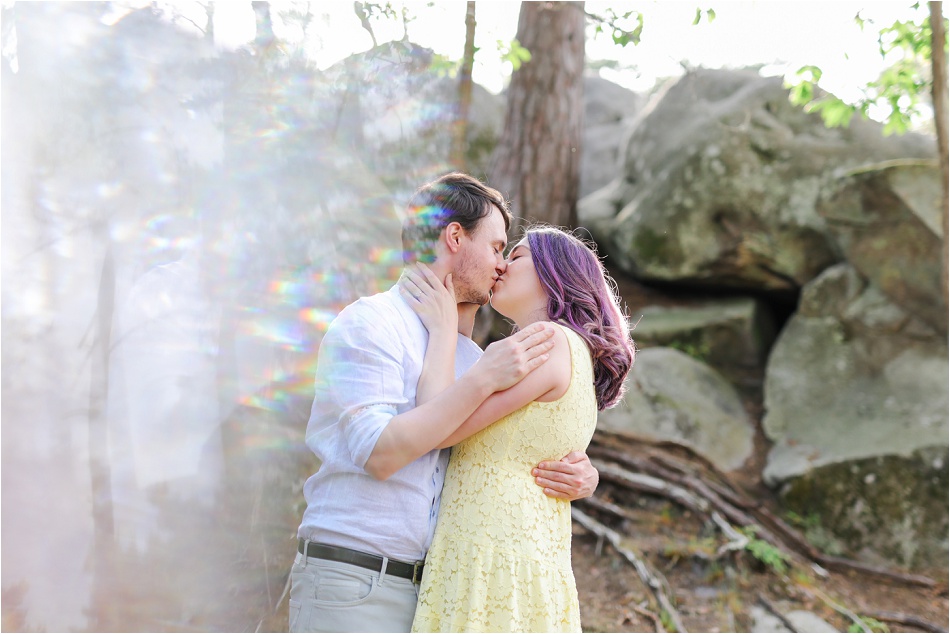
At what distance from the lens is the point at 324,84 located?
4.85m

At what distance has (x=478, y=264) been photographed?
8.40 feet

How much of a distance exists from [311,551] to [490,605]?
576 millimetres

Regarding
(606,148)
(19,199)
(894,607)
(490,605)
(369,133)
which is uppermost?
(606,148)

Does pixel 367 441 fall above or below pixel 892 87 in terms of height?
below

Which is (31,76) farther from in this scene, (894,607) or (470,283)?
(894,607)

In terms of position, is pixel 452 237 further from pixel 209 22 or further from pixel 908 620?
pixel 908 620

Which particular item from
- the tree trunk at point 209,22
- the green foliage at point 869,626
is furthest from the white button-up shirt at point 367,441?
the green foliage at point 869,626

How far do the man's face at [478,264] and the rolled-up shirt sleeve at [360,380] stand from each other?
16.3 inches

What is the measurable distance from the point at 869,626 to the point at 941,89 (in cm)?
378

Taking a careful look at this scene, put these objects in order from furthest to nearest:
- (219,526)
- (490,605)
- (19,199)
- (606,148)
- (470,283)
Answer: (606,148)
(219,526)
(19,199)
(470,283)
(490,605)

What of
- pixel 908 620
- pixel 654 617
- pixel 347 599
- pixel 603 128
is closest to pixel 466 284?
pixel 347 599

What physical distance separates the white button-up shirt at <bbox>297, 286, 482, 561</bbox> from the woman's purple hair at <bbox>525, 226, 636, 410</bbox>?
0.55m

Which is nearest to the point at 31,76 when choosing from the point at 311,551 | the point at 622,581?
the point at 311,551

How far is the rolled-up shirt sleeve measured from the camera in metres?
2.09
